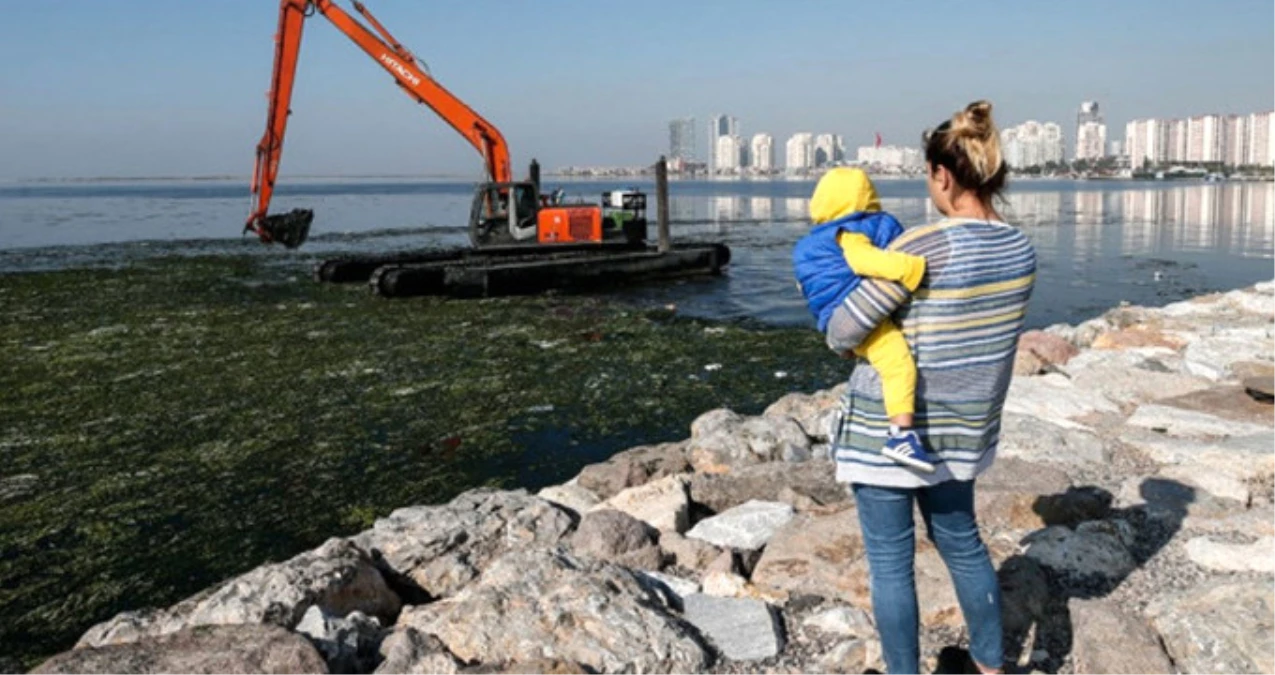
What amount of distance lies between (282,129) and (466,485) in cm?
1226

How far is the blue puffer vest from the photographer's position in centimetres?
226

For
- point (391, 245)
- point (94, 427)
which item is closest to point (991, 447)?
point (94, 427)

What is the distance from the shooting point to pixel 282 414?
8078 mm

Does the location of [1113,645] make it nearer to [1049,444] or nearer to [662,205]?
[1049,444]

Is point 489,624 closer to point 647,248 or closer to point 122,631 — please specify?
point 122,631

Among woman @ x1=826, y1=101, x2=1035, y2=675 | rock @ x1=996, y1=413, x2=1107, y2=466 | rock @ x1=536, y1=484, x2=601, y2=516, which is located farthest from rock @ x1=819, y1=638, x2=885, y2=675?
rock @ x1=536, y1=484, x2=601, y2=516

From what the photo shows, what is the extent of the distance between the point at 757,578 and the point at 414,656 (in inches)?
52.9

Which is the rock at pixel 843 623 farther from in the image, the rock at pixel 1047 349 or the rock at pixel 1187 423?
the rock at pixel 1047 349

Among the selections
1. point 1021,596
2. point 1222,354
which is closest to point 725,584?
point 1021,596

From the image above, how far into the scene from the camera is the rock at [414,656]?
2.95m

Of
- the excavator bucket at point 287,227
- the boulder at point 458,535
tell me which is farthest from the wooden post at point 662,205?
the boulder at point 458,535

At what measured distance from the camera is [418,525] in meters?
4.35

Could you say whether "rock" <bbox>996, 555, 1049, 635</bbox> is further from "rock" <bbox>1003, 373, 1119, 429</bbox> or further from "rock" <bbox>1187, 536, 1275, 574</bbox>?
"rock" <bbox>1003, 373, 1119, 429</bbox>

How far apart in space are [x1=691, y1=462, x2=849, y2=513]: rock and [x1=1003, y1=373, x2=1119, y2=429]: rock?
5.00 feet
